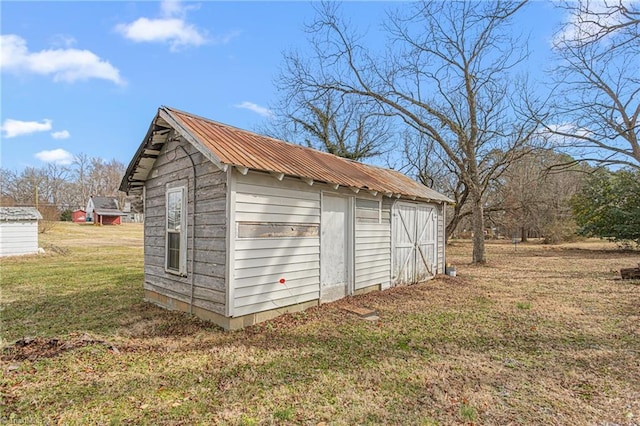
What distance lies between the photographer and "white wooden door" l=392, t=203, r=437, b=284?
30.5 feet

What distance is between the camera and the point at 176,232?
256 inches

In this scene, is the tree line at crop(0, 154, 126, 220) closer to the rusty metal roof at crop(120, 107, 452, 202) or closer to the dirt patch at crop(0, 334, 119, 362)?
the rusty metal roof at crop(120, 107, 452, 202)

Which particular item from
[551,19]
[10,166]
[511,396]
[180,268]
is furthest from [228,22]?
[10,166]

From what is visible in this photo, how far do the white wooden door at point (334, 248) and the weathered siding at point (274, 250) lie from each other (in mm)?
221

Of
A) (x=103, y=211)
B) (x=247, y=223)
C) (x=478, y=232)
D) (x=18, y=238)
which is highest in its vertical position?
(x=103, y=211)

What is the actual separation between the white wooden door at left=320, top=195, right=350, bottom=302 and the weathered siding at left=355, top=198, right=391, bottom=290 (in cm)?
37

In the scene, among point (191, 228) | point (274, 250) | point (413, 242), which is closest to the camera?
point (274, 250)

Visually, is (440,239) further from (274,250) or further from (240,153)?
(240,153)

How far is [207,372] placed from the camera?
397 cm

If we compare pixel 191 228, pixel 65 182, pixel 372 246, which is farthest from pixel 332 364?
pixel 65 182

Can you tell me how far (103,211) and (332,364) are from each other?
2043 inches

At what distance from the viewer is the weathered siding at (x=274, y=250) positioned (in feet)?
17.7

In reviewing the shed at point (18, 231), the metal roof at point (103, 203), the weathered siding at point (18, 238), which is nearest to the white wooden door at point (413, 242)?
the shed at point (18, 231)

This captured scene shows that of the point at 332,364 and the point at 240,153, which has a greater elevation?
the point at 240,153
